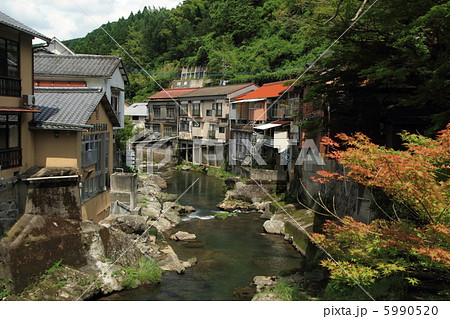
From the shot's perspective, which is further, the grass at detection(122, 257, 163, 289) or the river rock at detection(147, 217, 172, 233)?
the river rock at detection(147, 217, 172, 233)

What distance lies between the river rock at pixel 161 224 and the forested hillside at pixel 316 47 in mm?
9329

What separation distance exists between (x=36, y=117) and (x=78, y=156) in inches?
69.2

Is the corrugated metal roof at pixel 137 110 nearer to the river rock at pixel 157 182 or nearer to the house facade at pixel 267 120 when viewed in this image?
the house facade at pixel 267 120

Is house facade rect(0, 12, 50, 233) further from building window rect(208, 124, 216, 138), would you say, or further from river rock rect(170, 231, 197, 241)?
building window rect(208, 124, 216, 138)

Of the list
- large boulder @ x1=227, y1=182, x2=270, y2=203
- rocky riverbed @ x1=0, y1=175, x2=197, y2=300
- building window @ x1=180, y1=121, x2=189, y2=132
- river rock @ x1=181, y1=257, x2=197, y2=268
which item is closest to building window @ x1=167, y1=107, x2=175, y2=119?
building window @ x1=180, y1=121, x2=189, y2=132

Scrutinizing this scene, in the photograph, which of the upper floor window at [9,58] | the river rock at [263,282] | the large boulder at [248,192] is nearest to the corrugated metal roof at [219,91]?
the large boulder at [248,192]

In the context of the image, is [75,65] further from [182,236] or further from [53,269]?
[53,269]

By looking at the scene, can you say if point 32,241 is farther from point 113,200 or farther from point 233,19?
point 233,19

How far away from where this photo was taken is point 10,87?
35.4 feet

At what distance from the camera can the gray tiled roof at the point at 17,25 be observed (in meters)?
10.1

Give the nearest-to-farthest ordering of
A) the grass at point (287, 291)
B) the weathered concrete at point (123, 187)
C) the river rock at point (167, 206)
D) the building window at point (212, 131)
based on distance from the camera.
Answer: the grass at point (287, 291) → the weathered concrete at point (123, 187) → the river rock at point (167, 206) → the building window at point (212, 131)

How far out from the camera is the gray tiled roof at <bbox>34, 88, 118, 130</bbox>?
12.0 metres

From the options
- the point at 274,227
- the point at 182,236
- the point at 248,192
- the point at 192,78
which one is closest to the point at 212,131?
the point at 248,192

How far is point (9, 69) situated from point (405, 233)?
1078 cm
